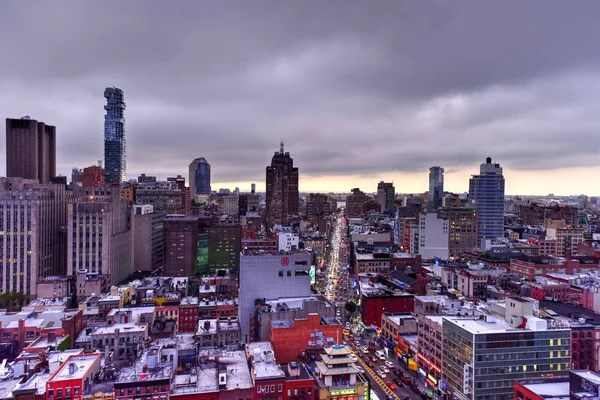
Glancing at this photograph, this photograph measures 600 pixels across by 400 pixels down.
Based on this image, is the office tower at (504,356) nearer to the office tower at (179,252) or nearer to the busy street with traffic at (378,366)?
the busy street with traffic at (378,366)

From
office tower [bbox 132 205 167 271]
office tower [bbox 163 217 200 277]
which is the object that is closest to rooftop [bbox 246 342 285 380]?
office tower [bbox 163 217 200 277]

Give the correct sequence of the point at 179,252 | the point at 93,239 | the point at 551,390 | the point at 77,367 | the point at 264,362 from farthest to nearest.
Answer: the point at 179,252 → the point at 93,239 → the point at 264,362 → the point at 77,367 → the point at 551,390

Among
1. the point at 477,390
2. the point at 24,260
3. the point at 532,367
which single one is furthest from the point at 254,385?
the point at 24,260

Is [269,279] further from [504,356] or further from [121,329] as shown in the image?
[504,356]

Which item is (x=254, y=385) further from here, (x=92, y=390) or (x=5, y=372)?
(x=5, y=372)

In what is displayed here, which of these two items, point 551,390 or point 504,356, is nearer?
point 551,390

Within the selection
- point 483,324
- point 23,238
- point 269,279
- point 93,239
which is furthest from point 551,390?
point 23,238

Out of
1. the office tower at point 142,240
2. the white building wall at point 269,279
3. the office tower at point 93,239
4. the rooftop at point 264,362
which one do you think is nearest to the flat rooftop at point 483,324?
the rooftop at point 264,362
